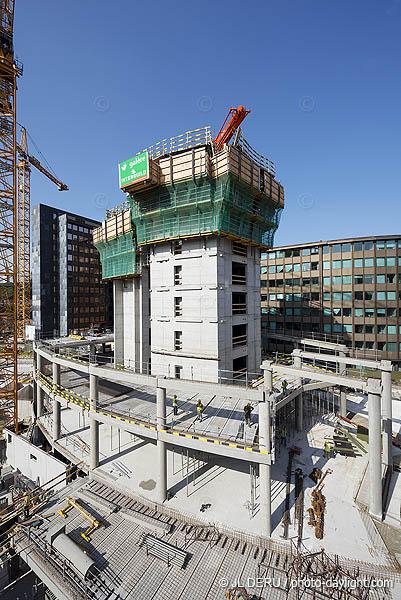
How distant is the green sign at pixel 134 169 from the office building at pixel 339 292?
110ft

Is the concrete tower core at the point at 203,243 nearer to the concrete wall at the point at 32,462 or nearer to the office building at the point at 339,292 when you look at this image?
the concrete wall at the point at 32,462

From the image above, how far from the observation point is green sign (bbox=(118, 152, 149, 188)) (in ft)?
80.1

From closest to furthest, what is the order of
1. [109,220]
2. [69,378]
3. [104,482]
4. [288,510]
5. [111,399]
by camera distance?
[288,510] < [104,482] < [111,399] < [69,378] < [109,220]

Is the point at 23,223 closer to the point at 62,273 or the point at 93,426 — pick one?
the point at 62,273

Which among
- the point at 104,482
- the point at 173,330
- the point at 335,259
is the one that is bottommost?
the point at 104,482

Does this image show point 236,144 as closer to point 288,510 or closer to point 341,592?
point 288,510

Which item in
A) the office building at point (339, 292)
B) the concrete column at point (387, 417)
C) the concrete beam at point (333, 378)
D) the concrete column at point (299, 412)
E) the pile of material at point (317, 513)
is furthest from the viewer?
the office building at point (339, 292)

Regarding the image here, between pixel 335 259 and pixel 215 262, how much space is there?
40.0 meters

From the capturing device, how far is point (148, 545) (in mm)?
13688

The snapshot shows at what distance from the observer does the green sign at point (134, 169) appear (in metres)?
24.4

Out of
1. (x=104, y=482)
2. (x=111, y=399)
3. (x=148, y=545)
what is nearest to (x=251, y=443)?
(x=148, y=545)

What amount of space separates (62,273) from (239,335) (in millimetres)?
62651

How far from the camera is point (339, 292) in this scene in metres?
53.5

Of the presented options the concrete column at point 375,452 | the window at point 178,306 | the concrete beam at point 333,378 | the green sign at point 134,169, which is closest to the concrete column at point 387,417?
the concrete beam at point 333,378
